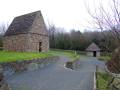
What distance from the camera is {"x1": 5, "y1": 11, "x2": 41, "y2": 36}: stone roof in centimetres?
3472

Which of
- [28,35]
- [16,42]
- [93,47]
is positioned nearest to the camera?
[28,35]

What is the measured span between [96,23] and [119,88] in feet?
20.6

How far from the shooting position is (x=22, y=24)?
36.6 metres

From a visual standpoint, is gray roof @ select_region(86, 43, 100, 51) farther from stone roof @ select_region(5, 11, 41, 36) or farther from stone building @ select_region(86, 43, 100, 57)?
stone roof @ select_region(5, 11, 41, 36)

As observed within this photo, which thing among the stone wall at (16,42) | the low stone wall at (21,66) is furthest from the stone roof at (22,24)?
the low stone wall at (21,66)

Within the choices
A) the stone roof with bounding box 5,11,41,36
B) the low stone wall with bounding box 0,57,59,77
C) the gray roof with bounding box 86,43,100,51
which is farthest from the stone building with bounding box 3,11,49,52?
the gray roof with bounding box 86,43,100,51

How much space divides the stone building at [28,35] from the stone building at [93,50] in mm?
27967

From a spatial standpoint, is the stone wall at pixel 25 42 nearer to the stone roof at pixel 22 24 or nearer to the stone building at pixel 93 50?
the stone roof at pixel 22 24

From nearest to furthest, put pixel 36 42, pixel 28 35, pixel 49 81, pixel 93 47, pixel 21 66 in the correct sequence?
1. pixel 49 81
2. pixel 21 66
3. pixel 28 35
4. pixel 36 42
5. pixel 93 47

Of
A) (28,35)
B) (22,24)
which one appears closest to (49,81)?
(28,35)

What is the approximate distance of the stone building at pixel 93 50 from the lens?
6412cm

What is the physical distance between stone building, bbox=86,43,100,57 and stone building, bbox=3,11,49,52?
91.8 feet

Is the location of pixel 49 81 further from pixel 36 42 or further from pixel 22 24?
pixel 22 24

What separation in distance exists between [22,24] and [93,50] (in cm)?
3320
